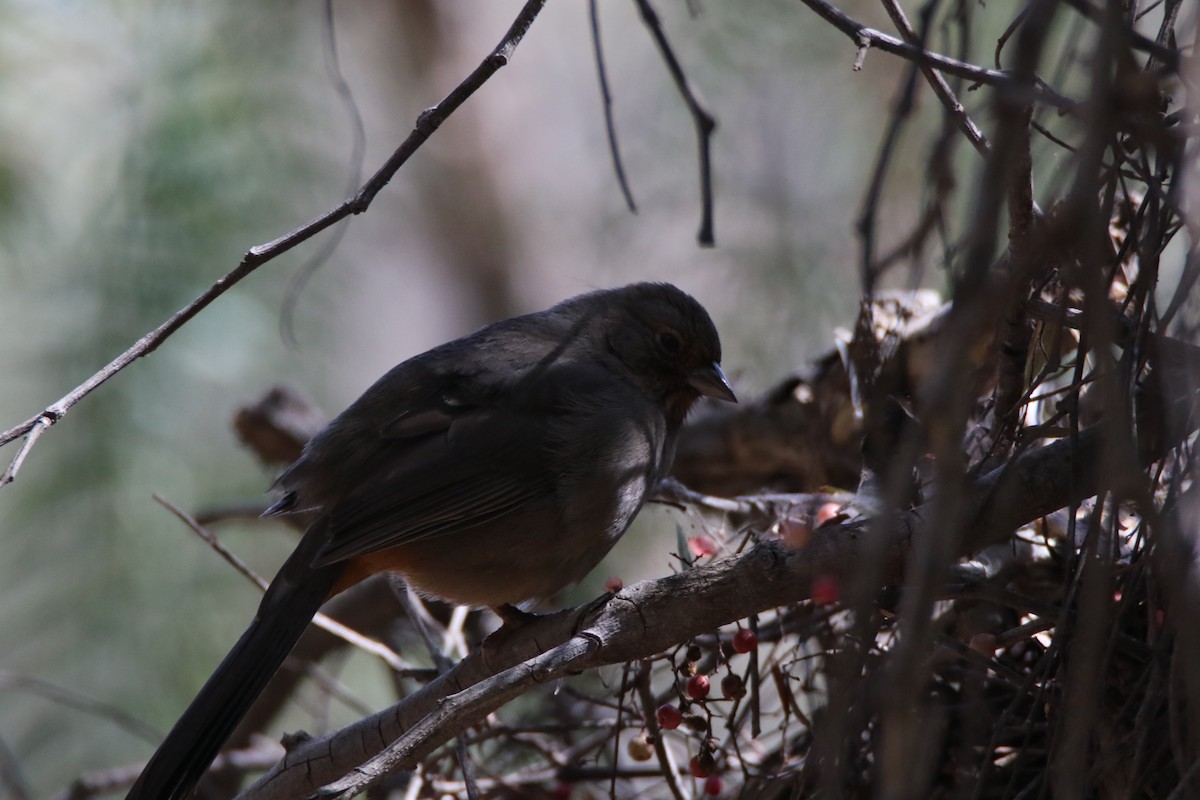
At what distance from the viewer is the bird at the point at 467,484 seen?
3.40m

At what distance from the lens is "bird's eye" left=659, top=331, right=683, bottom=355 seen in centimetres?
423

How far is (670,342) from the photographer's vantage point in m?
4.24

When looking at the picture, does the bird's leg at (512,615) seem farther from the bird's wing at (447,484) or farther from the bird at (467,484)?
the bird's wing at (447,484)

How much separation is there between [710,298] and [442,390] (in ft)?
9.29

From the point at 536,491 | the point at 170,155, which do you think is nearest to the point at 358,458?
the point at 536,491

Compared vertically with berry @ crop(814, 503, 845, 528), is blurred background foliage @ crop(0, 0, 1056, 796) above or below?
above

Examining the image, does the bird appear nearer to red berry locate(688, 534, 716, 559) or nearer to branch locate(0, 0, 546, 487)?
red berry locate(688, 534, 716, 559)

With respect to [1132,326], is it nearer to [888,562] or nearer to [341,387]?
[888,562]

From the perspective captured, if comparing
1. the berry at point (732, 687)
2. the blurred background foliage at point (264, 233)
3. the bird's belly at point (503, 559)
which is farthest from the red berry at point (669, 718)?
the blurred background foliage at point (264, 233)

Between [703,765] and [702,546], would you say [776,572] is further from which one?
[702,546]

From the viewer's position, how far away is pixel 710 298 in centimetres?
641

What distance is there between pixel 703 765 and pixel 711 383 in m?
1.65

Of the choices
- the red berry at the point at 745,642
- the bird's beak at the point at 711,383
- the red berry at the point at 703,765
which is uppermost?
the bird's beak at the point at 711,383

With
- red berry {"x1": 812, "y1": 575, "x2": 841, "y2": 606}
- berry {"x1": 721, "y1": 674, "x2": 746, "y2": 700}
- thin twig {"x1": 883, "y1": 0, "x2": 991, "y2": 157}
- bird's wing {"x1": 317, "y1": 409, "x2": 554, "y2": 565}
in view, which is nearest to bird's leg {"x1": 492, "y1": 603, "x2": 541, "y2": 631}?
bird's wing {"x1": 317, "y1": 409, "x2": 554, "y2": 565}
